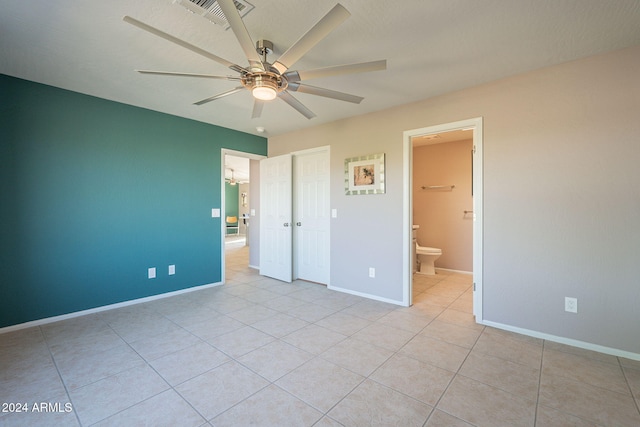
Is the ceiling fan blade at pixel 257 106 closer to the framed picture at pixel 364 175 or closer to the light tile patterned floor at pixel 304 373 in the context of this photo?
the framed picture at pixel 364 175

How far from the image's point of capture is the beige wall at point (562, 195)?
6.95ft

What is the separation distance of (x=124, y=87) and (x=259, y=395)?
10.5 feet

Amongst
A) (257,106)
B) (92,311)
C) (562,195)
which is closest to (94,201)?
(92,311)

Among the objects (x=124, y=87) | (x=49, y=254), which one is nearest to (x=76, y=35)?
(x=124, y=87)

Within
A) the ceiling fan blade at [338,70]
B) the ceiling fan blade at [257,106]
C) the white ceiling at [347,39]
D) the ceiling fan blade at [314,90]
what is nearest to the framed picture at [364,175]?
the white ceiling at [347,39]

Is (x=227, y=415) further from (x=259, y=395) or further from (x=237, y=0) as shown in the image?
(x=237, y=0)

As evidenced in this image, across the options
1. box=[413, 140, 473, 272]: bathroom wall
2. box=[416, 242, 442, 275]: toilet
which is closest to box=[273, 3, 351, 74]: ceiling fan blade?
box=[416, 242, 442, 275]: toilet

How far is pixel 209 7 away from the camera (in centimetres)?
170

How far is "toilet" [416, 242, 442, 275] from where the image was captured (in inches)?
187

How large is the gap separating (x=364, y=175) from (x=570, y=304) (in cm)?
239

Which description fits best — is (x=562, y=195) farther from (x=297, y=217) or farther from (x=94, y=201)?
(x=94, y=201)

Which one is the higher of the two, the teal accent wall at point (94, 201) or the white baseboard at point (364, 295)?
the teal accent wall at point (94, 201)

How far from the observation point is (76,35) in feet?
6.50

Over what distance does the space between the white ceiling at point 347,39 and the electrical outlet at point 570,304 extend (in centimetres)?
204
